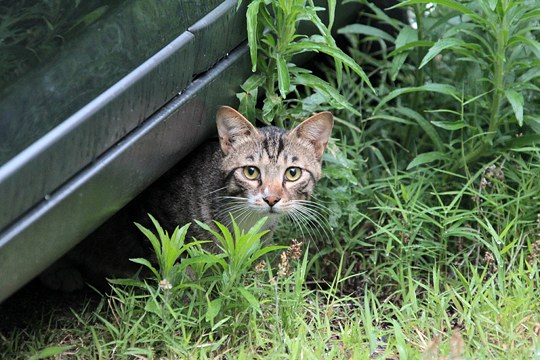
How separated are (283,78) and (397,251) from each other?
3.99ft

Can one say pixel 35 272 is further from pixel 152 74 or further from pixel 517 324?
pixel 517 324

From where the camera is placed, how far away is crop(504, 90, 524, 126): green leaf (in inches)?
172

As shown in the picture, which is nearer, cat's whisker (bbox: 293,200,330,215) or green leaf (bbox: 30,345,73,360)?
green leaf (bbox: 30,345,73,360)

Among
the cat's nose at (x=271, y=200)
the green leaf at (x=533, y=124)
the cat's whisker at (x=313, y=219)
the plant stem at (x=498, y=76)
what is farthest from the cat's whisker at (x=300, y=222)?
the green leaf at (x=533, y=124)

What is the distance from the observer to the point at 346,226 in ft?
16.3

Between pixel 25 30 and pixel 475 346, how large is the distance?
222 cm

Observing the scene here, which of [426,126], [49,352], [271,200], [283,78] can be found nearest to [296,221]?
[271,200]

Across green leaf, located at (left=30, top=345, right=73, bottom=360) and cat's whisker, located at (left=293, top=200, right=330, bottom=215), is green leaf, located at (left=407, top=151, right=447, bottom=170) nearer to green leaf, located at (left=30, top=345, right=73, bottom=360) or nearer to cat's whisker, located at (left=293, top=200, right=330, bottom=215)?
cat's whisker, located at (left=293, top=200, right=330, bottom=215)

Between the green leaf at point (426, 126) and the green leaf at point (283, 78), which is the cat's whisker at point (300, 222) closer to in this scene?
Result: the green leaf at point (283, 78)

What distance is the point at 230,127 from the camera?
4.43m

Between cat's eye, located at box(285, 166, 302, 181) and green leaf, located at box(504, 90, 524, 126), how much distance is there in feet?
3.63

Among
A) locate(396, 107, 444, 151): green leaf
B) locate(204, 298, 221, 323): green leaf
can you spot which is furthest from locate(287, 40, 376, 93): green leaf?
locate(204, 298, 221, 323): green leaf

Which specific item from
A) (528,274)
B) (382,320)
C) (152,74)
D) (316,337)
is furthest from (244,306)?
(528,274)

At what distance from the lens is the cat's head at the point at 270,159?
4.42 metres
